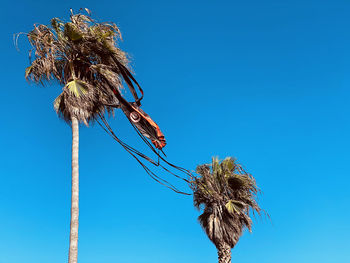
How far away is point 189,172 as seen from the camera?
11492 millimetres

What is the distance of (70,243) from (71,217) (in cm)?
70

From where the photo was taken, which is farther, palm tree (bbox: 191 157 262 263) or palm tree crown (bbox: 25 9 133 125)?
palm tree (bbox: 191 157 262 263)

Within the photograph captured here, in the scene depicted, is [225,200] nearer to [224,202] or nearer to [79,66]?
[224,202]

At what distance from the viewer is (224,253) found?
1781 centimetres

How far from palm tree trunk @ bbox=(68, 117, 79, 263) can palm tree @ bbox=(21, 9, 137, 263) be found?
6 cm

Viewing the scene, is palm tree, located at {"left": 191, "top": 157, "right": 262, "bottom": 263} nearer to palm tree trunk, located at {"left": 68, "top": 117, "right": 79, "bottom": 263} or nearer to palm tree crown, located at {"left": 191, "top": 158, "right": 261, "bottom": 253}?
palm tree crown, located at {"left": 191, "top": 158, "right": 261, "bottom": 253}

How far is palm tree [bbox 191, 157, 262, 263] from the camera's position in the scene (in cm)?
1798

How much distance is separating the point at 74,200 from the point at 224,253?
32.4ft

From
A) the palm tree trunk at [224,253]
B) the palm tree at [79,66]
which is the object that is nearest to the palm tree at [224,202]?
the palm tree trunk at [224,253]

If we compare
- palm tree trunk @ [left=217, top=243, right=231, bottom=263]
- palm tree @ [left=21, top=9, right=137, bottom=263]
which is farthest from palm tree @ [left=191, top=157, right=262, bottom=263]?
palm tree @ [left=21, top=9, right=137, bottom=263]

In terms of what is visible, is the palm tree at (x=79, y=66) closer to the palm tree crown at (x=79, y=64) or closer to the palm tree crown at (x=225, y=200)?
the palm tree crown at (x=79, y=64)

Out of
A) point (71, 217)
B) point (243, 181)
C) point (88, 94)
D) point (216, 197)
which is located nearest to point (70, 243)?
point (71, 217)

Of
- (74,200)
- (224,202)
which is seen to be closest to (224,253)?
(224,202)

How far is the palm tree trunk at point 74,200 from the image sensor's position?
9.73m
